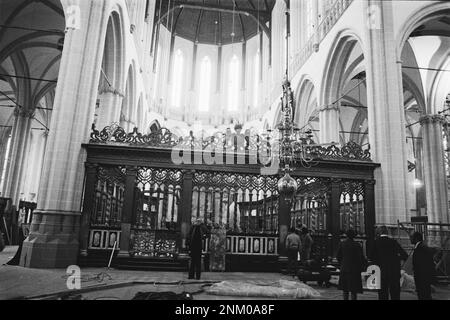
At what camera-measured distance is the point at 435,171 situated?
14.6m

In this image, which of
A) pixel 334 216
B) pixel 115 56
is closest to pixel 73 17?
pixel 115 56

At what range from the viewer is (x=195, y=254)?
23.9ft

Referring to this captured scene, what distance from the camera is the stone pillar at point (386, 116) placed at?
30.2 feet

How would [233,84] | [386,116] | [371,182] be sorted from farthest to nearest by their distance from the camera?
[233,84], [386,116], [371,182]

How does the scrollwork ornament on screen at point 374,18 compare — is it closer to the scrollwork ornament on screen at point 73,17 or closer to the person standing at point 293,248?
the person standing at point 293,248

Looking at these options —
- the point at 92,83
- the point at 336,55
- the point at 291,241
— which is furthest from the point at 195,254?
the point at 336,55

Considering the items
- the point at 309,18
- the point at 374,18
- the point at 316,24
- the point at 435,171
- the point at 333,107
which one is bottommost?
the point at 435,171

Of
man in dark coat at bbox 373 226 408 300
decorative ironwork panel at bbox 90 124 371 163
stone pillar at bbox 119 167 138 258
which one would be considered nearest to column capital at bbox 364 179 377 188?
decorative ironwork panel at bbox 90 124 371 163

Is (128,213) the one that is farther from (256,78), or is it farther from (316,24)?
(256,78)

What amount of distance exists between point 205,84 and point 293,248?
915 inches

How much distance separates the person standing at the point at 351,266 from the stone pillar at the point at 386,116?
446 centimetres

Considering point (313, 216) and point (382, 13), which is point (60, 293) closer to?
point (313, 216)

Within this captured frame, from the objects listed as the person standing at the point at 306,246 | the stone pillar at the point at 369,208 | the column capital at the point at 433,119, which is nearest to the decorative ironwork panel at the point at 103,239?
the person standing at the point at 306,246

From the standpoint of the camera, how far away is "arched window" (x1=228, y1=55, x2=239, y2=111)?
29.0m
